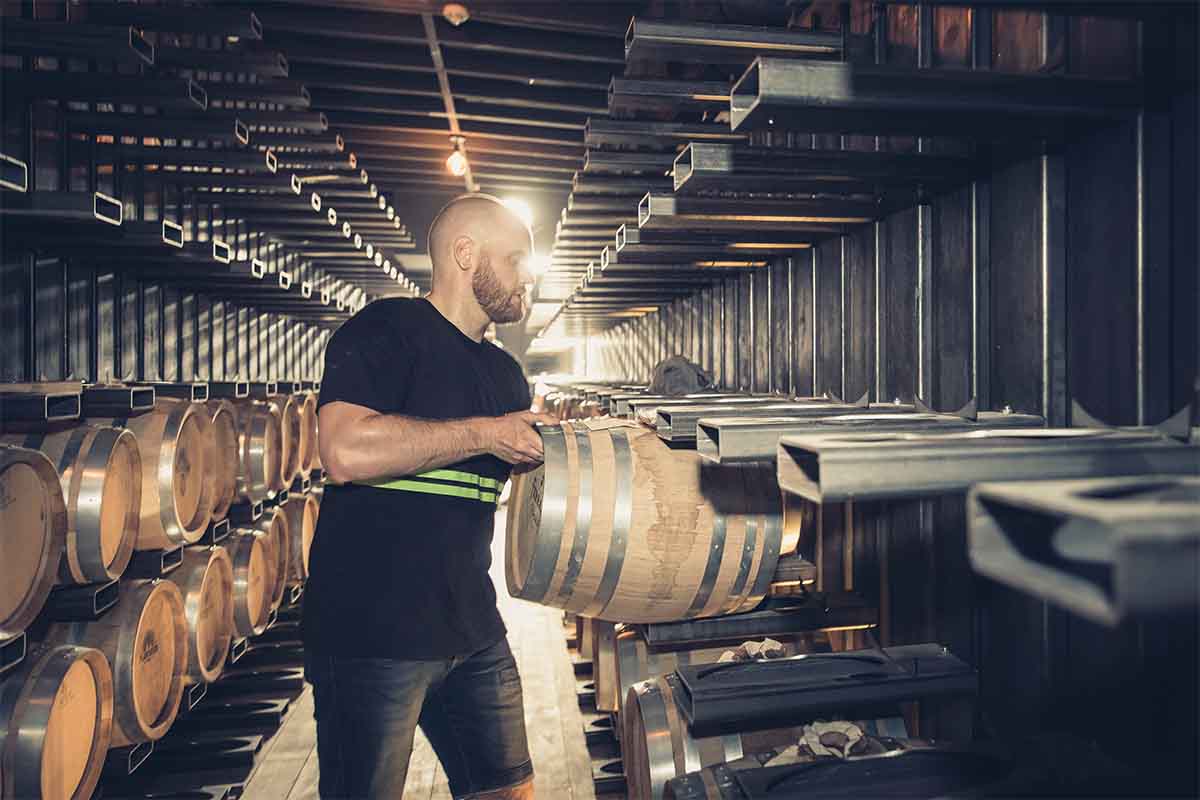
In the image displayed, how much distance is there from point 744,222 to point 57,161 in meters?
3.71

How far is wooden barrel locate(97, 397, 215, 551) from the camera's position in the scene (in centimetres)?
398

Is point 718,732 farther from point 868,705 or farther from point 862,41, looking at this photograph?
point 862,41

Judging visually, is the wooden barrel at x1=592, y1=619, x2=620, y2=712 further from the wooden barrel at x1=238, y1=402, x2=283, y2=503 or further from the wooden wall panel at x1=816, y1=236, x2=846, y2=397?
the wooden barrel at x1=238, y1=402, x2=283, y2=503

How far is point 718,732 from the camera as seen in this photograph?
83.0 inches

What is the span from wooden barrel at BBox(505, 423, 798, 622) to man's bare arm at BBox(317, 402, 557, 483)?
0.12m

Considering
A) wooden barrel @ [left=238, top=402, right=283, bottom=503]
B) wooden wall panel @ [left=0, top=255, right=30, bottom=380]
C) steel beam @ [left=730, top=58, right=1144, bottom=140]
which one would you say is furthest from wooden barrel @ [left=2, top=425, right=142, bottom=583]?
steel beam @ [left=730, top=58, right=1144, bottom=140]

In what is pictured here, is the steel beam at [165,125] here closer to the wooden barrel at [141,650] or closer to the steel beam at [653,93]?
the steel beam at [653,93]

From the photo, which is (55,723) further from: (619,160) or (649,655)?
(619,160)

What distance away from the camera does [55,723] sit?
2918 mm

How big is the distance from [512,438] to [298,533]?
497 cm

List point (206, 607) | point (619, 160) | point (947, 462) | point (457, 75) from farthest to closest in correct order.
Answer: point (457, 75) < point (206, 607) < point (619, 160) < point (947, 462)

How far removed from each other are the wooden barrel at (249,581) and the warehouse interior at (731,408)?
0.03 metres

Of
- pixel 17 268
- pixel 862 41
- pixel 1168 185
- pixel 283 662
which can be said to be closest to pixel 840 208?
pixel 862 41

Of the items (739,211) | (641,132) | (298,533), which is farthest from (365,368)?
(298,533)
